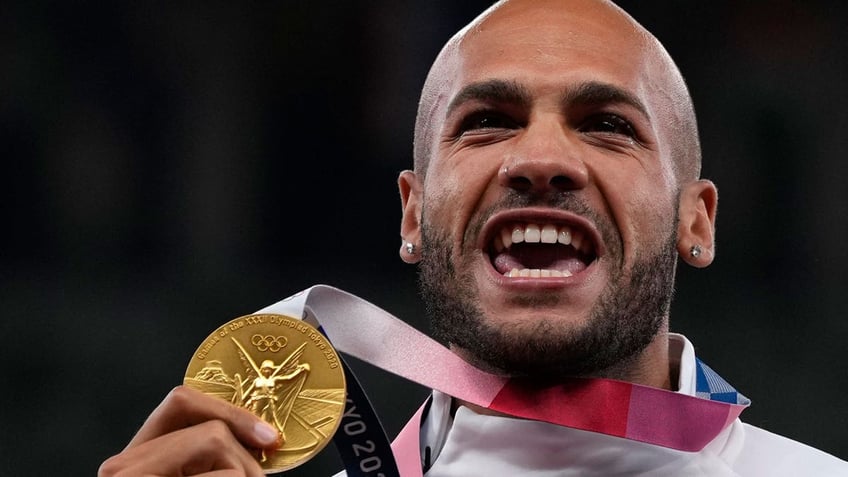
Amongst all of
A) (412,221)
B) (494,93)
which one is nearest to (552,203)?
(494,93)

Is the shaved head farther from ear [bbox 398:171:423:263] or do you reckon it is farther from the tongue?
the tongue

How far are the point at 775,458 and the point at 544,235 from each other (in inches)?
28.7

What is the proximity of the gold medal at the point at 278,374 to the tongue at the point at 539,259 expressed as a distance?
515 mm

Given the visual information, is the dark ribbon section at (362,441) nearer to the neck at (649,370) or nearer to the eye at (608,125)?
the neck at (649,370)

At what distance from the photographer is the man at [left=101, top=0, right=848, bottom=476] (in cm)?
223

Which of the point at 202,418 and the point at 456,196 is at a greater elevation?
the point at 456,196

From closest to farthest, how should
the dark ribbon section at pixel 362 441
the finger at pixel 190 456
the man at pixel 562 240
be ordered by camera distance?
1. the finger at pixel 190 456
2. the dark ribbon section at pixel 362 441
3. the man at pixel 562 240

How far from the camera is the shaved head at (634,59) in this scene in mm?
2559

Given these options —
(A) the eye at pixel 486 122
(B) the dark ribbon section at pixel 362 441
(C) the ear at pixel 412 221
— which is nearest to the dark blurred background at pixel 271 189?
(C) the ear at pixel 412 221

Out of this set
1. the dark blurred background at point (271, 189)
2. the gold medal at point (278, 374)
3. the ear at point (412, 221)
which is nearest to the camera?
the gold medal at point (278, 374)

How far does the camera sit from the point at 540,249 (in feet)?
7.63

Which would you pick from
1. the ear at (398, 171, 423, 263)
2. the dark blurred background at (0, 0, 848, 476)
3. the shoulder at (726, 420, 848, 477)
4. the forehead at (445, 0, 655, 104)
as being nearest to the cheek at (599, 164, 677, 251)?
the forehead at (445, 0, 655, 104)

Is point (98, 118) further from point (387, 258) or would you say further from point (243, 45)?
point (387, 258)

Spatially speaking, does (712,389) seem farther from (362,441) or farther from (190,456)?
(190,456)
